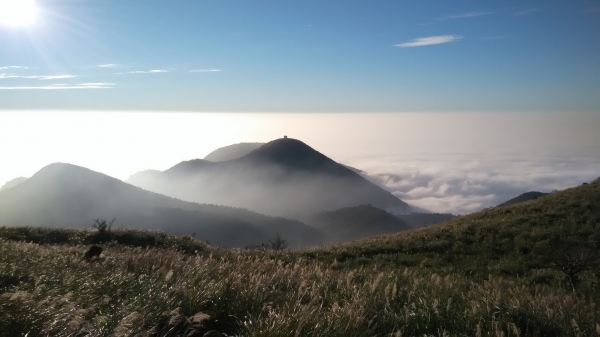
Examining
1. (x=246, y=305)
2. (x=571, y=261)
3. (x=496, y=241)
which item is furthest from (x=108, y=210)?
(x=246, y=305)

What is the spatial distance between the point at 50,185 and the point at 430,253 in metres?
172

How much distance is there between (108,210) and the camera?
502ft

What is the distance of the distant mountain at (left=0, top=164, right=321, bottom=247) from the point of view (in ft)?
473

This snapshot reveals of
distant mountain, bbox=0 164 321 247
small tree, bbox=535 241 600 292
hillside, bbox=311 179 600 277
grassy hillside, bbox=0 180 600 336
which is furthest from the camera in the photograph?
distant mountain, bbox=0 164 321 247

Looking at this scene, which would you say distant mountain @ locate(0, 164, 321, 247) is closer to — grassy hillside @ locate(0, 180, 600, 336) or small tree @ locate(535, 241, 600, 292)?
small tree @ locate(535, 241, 600, 292)

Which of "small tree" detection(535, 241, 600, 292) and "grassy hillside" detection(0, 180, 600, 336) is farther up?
"grassy hillside" detection(0, 180, 600, 336)

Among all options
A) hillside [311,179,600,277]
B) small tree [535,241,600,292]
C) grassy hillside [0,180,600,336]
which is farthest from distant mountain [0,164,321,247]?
grassy hillside [0,180,600,336]

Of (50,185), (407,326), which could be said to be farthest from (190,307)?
(50,185)

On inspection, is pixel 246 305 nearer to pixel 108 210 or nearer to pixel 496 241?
pixel 496 241

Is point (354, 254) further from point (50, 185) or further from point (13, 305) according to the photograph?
point (50, 185)

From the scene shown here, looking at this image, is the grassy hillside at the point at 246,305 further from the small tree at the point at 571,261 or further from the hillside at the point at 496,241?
the hillside at the point at 496,241

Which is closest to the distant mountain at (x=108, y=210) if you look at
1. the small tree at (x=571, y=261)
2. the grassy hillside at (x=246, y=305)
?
the small tree at (x=571, y=261)

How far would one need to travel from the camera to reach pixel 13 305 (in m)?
4.71

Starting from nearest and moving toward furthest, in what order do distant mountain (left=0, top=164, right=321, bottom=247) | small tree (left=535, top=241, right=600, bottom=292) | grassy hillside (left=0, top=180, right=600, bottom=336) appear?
1. grassy hillside (left=0, top=180, right=600, bottom=336)
2. small tree (left=535, top=241, right=600, bottom=292)
3. distant mountain (left=0, top=164, right=321, bottom=247)
